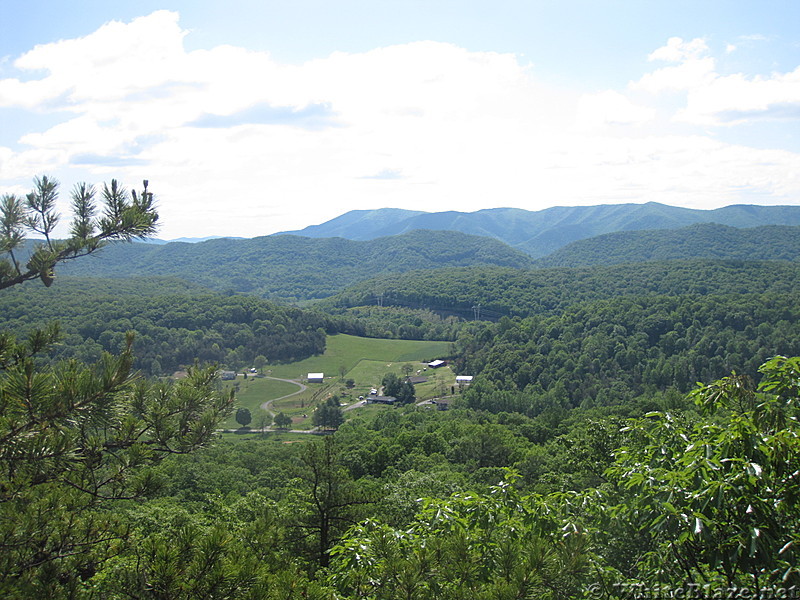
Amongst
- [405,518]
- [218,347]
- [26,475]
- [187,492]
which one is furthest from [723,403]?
[218,347]

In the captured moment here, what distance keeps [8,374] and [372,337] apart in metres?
125

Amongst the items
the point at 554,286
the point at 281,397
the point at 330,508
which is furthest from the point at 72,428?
the point at 554,286

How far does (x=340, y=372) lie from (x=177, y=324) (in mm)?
35368

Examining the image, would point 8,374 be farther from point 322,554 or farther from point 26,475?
point 322,554

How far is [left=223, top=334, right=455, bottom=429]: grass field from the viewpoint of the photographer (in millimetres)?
82625

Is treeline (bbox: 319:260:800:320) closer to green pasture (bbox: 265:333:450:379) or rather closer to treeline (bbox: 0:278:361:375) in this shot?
green pasture (bbox: 265:333:450:379)

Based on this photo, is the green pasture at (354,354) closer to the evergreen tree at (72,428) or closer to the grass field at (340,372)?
the grass field at (340,372)

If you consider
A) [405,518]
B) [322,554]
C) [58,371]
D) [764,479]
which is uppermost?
[58,371]

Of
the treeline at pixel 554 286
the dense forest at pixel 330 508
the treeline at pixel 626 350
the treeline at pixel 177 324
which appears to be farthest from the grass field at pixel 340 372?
the dense forest at pixel 330 508

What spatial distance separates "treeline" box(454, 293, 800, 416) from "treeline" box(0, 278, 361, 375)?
3758 centimetres

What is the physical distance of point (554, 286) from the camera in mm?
154500

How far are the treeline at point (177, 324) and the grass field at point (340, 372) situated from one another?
4870 mm

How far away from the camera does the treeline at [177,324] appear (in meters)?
90.7

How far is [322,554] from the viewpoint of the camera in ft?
36.1
